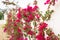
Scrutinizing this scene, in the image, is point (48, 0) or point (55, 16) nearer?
point (48, 0)

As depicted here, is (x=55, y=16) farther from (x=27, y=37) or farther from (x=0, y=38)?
(x=0, y=38)

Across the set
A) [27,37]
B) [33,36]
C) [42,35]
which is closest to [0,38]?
[27,37]

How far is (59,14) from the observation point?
5.60ft

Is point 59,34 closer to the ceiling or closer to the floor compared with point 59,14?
closer to the floor

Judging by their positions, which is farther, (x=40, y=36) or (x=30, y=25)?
(x=30, y=25)

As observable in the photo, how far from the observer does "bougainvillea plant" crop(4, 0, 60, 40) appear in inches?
57.1

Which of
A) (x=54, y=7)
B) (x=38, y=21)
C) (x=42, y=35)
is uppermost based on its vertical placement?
(x=54, y=7)

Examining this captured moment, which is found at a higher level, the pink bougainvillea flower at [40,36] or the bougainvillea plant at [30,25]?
the bougainvillea plant at [30,25]

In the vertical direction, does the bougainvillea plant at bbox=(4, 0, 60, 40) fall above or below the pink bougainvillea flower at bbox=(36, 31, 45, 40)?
above

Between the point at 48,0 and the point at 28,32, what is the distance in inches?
15.5

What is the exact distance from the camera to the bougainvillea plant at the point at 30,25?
1451 mm

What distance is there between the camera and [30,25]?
1550 millimetres

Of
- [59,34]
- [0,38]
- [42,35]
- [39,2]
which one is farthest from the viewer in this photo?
[0,38]

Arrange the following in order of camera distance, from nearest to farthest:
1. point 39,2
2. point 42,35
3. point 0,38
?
1. point 42,35
2. point 39,2
3. point 0,38
